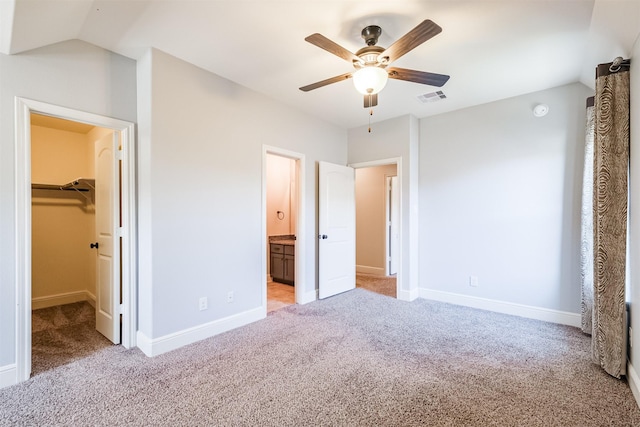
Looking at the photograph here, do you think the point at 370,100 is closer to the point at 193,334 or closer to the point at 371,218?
the point at 193,334

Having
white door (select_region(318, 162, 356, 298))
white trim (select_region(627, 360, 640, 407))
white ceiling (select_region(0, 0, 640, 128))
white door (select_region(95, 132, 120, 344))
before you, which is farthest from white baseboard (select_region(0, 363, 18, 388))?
white trim (select_region(627, 360, 640, 407))

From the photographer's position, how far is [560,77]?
10.2 feet

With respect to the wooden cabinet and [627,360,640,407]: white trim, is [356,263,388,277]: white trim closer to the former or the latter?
the wooden cabinet

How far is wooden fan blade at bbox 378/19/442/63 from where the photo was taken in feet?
5.58

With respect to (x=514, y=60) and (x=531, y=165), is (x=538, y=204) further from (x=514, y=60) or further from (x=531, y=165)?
(x=514, y=60)

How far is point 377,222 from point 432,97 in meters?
2.94

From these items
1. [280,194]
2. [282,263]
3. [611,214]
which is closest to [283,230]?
[280,194]

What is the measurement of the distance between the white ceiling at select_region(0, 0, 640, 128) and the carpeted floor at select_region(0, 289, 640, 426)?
2468 mm

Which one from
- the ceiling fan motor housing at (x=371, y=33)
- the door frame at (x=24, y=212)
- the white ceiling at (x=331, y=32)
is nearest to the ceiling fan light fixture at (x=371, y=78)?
the ceiling fan motor housing at (x=371, y=33)

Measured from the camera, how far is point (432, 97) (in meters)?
3.63

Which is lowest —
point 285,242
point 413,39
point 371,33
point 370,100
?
point 285,242

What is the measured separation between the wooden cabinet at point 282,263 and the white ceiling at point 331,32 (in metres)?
2.88

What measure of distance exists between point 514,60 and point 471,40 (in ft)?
2.19

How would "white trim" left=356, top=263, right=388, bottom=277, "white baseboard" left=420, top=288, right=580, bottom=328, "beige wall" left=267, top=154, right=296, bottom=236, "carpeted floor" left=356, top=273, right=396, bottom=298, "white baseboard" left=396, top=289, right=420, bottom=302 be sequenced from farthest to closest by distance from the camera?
"white trim" left=356, top=263, right=388, bottom=277
"beige wall" left=267, top=154, right=296, bottom=236
"carpeted floor" left=356, top=273, right=396, bottom=298
"white baseboard" left=396, top=289, right=420, bottom=302
"white baseboard" left=420, top=288, right=580, bottom=328
